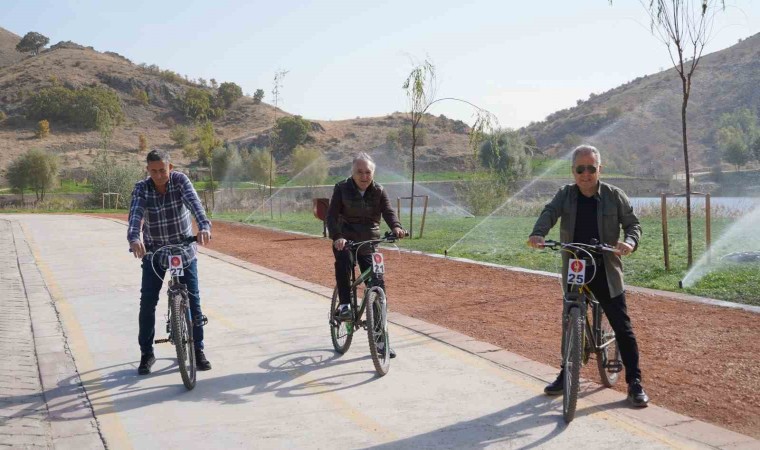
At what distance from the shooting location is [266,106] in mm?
134375

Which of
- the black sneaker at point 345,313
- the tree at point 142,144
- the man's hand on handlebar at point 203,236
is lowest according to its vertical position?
the black sneaker at point 345,313

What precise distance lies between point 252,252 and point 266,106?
11925cm

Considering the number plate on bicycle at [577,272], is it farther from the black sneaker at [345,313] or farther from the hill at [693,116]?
the hill at [693,116]

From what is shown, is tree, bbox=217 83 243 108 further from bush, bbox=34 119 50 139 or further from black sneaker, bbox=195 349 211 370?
black sneaker, bbox=195 349 211 370

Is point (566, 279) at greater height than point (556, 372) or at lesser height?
greater

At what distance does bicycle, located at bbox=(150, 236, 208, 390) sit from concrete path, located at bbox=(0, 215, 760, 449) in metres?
0.20

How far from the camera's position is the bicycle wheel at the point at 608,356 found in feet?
19.1

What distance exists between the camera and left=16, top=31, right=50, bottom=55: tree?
161m

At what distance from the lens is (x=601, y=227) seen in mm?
5449

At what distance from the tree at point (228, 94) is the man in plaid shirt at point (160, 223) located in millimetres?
129788

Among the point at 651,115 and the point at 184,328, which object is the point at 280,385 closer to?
the point at 184,328

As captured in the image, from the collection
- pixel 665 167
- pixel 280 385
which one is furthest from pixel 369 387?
pixel 665 167

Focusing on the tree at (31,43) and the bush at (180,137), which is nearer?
the bush at (180,137)

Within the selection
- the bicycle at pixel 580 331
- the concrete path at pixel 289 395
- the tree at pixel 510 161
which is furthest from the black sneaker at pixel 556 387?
the tree at pixel 510 161
